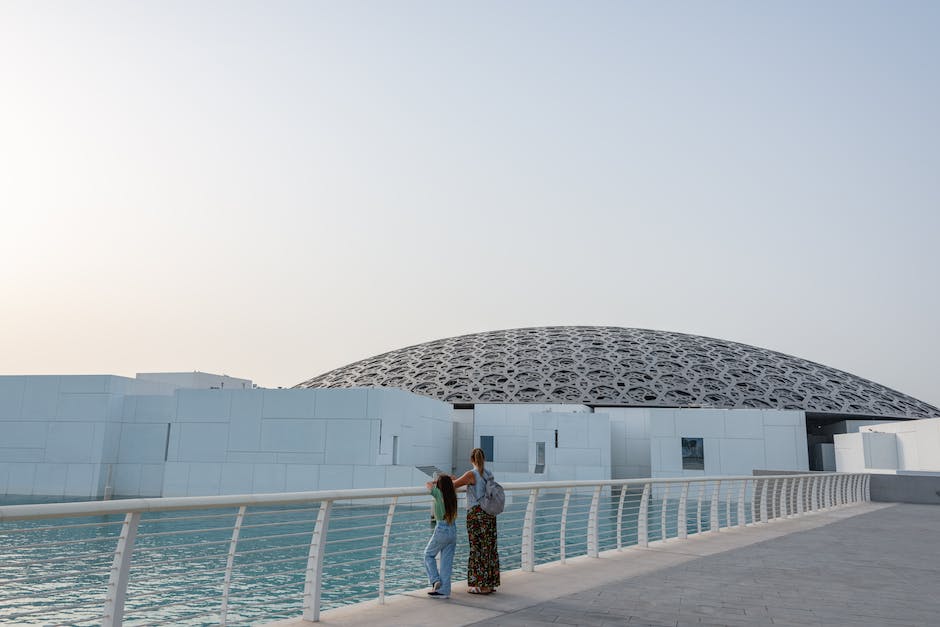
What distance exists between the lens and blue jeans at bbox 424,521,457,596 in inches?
242

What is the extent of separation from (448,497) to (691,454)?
94.3 ft

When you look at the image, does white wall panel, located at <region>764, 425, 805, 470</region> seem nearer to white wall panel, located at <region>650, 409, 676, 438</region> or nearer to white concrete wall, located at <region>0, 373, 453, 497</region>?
white wall panel, located at <region>650, 409, 676, 438</region>

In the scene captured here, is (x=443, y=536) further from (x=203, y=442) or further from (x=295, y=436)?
(x=203, y=442)

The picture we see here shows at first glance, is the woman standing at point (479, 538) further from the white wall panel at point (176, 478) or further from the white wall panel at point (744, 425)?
the white wall panel at point (744, 425)

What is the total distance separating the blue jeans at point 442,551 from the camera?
6.14 m

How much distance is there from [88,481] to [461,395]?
2338 centimetres

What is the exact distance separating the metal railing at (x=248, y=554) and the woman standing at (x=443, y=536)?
174 millimetres

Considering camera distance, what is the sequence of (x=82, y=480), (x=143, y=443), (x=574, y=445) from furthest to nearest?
(x=574, y=445)
(x=143, y=443)
(x=82, y=480)

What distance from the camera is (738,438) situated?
32094mm

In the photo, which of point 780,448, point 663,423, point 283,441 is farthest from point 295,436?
point 780,448

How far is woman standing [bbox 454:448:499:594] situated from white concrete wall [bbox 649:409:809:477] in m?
27.3

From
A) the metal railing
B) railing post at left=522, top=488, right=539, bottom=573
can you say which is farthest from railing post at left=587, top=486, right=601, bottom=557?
railing post at left=522, top=488, right=539, bottom=573

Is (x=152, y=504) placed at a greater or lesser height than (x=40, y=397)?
lesser

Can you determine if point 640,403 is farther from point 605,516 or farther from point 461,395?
point 605,516
